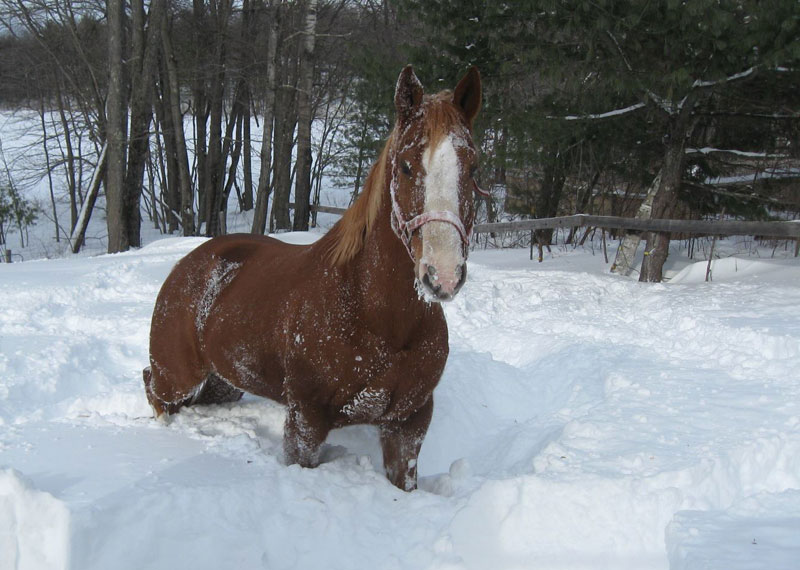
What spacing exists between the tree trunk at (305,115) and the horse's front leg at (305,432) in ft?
36.9

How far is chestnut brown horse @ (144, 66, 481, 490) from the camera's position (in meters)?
2.19

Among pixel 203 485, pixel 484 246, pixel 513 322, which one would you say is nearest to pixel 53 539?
pixel 203 485

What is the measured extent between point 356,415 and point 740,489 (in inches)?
78.1

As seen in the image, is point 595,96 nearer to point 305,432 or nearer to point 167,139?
point 305,432

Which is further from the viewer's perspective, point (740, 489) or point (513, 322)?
point (513, 322)

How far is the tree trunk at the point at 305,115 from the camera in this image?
12.6m

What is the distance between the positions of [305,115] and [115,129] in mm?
4546

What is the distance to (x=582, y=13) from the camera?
6625mm

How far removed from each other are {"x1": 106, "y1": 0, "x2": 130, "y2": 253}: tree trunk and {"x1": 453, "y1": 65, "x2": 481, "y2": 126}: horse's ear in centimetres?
1059

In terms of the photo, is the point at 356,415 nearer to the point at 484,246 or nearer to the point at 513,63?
the point at 513,63

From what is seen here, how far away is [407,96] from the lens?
7.75 ft

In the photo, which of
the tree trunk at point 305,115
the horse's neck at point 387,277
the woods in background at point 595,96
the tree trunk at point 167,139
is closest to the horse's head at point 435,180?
the horse's neck at point 387,277

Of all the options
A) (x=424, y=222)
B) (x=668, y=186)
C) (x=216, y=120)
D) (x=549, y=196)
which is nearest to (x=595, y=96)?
(x=668, y=186)

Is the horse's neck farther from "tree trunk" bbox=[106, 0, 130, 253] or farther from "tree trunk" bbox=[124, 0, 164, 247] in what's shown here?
→ "tree trunk" bbox=[124, 0, 164, 247]
